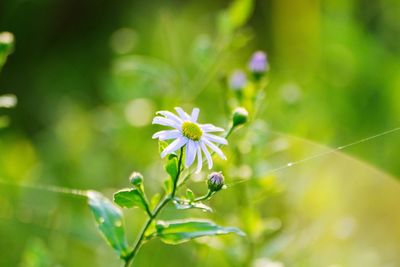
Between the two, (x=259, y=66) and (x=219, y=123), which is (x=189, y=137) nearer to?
(x=259, y=66)

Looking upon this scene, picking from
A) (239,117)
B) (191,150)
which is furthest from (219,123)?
(191,150)

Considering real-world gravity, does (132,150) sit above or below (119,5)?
below

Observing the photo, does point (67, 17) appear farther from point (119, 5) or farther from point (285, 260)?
point (285, 260)

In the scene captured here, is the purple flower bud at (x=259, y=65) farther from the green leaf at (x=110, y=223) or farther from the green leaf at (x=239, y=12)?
the green leaf at (x=110, y=223)

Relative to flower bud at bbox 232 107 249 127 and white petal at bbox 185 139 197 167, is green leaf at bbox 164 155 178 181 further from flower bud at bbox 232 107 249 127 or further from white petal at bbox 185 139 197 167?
flower bud at bbox 232 107 249 127

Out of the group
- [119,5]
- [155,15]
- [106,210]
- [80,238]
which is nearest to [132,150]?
[80,238]
